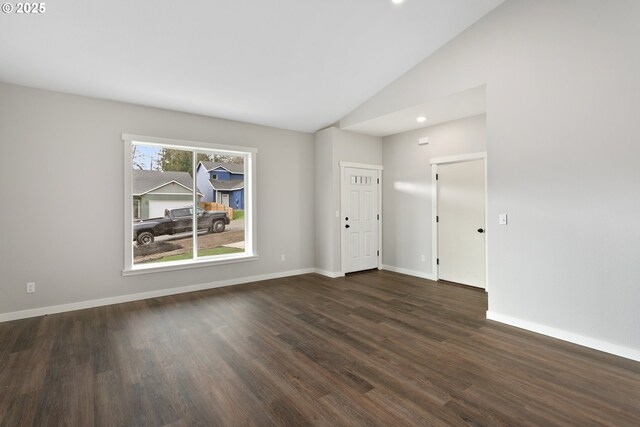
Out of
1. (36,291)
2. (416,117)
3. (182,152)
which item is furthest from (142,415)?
(416,117)

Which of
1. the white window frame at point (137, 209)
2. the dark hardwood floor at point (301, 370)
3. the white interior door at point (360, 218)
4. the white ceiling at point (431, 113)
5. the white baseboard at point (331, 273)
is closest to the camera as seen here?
the dark hardwood floor at point (301, 370)

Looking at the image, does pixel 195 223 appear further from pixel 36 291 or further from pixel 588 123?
pixel 588 123

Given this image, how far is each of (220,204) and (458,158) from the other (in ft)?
13.2

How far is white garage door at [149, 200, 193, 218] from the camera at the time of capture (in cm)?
451

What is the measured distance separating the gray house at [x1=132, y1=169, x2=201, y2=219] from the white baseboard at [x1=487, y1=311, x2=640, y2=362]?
4540mm

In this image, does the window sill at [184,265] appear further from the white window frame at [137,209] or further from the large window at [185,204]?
the white window frame at [137,209]

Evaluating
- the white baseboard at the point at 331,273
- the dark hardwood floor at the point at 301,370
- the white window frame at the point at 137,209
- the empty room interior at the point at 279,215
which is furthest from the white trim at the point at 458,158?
the white window frame at the point at 137,209

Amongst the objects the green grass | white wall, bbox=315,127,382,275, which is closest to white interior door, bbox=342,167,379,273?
white wall, bbox=315,127,382,275

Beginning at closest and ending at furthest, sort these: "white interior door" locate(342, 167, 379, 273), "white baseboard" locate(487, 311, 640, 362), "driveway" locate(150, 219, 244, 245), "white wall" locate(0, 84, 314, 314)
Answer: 1. "white baseboard" locate(487, 311, 640, 362)
2. "white wall" locate(0, 84, 314, 314)
3. "driveway" locate(150, 219, 244, 245)
4. "white interior door" locate(342, 167, 379, 273)

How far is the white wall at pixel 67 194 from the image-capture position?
3.56 m

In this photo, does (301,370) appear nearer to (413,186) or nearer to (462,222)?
(462,222)

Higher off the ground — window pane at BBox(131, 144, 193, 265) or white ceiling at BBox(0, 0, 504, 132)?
white ceiling at BBox(0, 0, 504, 132)

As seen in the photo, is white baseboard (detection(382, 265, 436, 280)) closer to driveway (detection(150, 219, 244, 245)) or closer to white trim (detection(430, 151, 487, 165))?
white trim (detection(430, 151, 487, 165))

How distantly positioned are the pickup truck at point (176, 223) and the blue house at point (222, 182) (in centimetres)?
25
